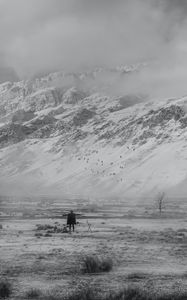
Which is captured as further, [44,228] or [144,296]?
[44,228]

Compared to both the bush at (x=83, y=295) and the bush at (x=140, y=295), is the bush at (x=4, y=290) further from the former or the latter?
the bush at (x=140, y=295)

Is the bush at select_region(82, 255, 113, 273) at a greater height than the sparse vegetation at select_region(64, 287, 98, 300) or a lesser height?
greater

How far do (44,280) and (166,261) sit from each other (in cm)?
860

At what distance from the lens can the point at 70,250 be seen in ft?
116

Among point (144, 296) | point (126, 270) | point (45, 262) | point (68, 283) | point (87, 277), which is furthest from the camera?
point (45, 262)

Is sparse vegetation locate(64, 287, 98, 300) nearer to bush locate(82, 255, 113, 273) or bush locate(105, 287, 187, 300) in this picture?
bush locate(105, 287, 187, 300)

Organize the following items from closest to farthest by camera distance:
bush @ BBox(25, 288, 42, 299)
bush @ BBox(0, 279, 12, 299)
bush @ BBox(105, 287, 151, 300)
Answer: bush @ BBox(105, 287, 151, 300) < bush @ BBox(25, 288, 42, 299) < bush @ BBox(0, 279, 12, 299)

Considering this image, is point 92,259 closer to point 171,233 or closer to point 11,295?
point 11,295

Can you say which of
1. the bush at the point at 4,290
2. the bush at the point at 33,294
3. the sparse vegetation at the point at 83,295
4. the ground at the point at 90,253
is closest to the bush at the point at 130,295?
the sparse vegetation at the point at 83,295

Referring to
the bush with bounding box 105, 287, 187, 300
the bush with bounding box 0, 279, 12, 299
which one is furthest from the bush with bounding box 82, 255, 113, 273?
the bush with bounding box 105, 287, 187, 300

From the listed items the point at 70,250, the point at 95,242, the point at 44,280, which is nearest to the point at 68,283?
the point at 44,280

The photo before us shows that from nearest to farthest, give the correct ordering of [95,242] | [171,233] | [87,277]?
[87,277], [95,242], [171,233]

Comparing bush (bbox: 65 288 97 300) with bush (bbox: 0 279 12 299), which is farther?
bush (bbox: 0 279 12 299)

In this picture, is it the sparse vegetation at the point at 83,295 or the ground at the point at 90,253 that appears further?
the ground at the point at 90,253
